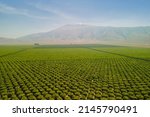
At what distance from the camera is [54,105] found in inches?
360

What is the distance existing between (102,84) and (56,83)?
4.35 metres

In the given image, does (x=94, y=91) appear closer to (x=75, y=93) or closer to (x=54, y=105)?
(x=75, y=93)

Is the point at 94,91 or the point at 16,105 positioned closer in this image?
the point at 16,105

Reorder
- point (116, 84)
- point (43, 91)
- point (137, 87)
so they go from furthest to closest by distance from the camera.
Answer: point (116, 84) < point (137, 87) < point (43, 91)

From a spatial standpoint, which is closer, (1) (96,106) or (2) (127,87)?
(1) (96,106)

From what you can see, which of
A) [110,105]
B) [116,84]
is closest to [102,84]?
[116,84]

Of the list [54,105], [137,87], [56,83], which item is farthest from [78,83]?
[54,105]

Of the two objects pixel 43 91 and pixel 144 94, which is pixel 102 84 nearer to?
pixel 144 94

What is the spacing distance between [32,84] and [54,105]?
8.60m

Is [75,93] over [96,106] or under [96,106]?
under

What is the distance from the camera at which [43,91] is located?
14836 mm

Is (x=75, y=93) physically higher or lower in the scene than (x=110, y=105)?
lower

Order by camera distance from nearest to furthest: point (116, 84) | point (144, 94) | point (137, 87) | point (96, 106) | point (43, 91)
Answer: point (96, 106) < point (144, 94) < point (43, 91) < point (137, 87) < point (116, 84)

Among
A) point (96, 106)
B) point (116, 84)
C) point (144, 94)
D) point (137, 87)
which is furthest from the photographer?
point (116, 84)
